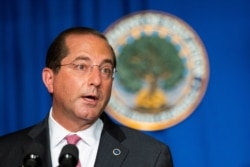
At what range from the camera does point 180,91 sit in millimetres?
2406

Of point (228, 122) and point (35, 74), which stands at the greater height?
point (35, 74)

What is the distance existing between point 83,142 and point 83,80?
0.19 meters

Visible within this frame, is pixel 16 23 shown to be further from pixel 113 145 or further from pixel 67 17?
pixel 113 145

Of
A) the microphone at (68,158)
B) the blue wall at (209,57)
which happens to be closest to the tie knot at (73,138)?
the microphone at (68,158)

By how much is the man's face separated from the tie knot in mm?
51

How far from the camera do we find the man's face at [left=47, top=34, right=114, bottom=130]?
4.34 feet

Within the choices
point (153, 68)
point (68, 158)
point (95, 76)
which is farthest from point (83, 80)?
point (153, 68)

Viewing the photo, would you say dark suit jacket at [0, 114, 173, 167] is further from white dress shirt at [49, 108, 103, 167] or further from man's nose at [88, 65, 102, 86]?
man's nose at [88, 65, 102, 86]

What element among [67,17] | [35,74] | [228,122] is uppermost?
[67,17]

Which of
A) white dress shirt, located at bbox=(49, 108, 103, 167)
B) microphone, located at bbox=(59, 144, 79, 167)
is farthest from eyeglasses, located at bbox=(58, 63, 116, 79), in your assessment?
microphone, located at bbox=(59, 144, 79, 167)

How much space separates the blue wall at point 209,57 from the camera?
7.68 ft

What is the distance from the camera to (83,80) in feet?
4.35

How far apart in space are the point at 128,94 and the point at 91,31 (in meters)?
1.06

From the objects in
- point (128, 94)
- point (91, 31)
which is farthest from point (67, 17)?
point (91, 31)
